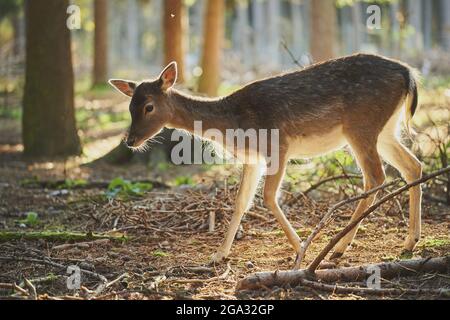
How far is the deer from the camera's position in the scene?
7758 mm

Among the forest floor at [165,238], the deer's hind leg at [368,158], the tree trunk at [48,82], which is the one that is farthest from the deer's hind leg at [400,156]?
the tree trunk at [48,82]

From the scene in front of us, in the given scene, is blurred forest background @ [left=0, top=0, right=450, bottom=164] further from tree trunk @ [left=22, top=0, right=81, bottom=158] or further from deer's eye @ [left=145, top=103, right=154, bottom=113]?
deer's eye @ [left=145, top=103, right=154, bottom=113]

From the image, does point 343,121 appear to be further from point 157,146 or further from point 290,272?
point 157,146

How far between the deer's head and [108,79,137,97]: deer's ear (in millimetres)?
12

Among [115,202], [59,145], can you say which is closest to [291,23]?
[59,145]

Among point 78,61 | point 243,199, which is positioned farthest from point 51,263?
point 78,61

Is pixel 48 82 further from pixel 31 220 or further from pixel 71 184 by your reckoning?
pixel 31 220

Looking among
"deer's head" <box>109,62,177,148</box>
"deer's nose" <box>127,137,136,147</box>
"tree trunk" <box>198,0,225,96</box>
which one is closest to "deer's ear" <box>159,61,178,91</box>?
"deer's head" <box>109,62,177,148</box>

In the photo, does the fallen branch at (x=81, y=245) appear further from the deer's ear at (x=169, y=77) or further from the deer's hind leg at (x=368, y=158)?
the deer's hind leg at (x=368, y=158)

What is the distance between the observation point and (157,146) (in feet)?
47.3

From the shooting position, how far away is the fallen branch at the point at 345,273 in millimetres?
6316

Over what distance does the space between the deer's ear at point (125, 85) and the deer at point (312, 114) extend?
0.01 metres

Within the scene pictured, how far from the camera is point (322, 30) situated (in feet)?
66.9
